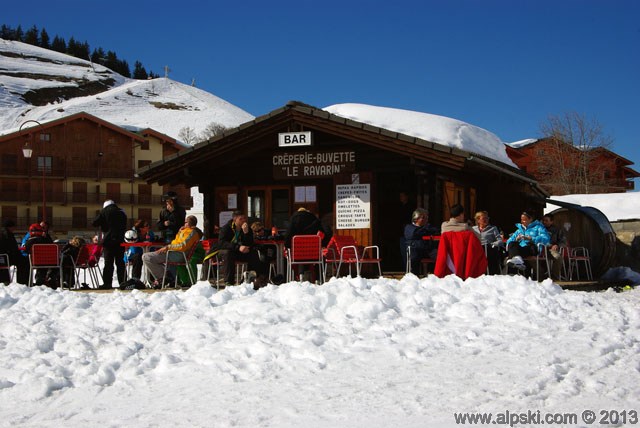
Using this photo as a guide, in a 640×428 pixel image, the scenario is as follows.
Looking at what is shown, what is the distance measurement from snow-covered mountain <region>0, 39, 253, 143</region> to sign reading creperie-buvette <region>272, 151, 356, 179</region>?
9041 cm

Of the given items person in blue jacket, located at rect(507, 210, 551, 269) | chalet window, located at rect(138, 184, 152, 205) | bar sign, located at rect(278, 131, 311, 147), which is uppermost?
chalet window, located at rect(138, 184, 152, 205)

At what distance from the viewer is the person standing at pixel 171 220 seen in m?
12.5

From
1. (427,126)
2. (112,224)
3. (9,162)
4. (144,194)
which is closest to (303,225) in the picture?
(112,224)

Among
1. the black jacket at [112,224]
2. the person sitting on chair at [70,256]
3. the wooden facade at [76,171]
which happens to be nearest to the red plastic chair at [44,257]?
the person sitting on chair at [70,256]

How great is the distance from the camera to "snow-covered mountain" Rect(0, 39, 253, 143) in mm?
108750

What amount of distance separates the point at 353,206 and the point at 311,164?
1.13 m

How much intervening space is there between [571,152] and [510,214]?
2560 centimetres

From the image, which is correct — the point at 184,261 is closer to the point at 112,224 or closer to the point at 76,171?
the point at 112,224

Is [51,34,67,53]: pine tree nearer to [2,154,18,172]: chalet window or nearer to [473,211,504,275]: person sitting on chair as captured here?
[2,154,18,172]: chalet window

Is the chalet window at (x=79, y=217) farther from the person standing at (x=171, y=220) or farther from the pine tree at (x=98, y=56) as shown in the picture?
the pine tree at (x=98, y=56)

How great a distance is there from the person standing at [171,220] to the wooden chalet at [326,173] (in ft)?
6.24

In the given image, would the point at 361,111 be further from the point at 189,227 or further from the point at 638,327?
the point at 638,327

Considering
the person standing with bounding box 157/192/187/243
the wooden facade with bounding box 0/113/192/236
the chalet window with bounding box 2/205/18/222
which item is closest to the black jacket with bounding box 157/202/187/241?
the person standing with bounding box 157/192/187/243

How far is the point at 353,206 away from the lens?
13664 millimetres
